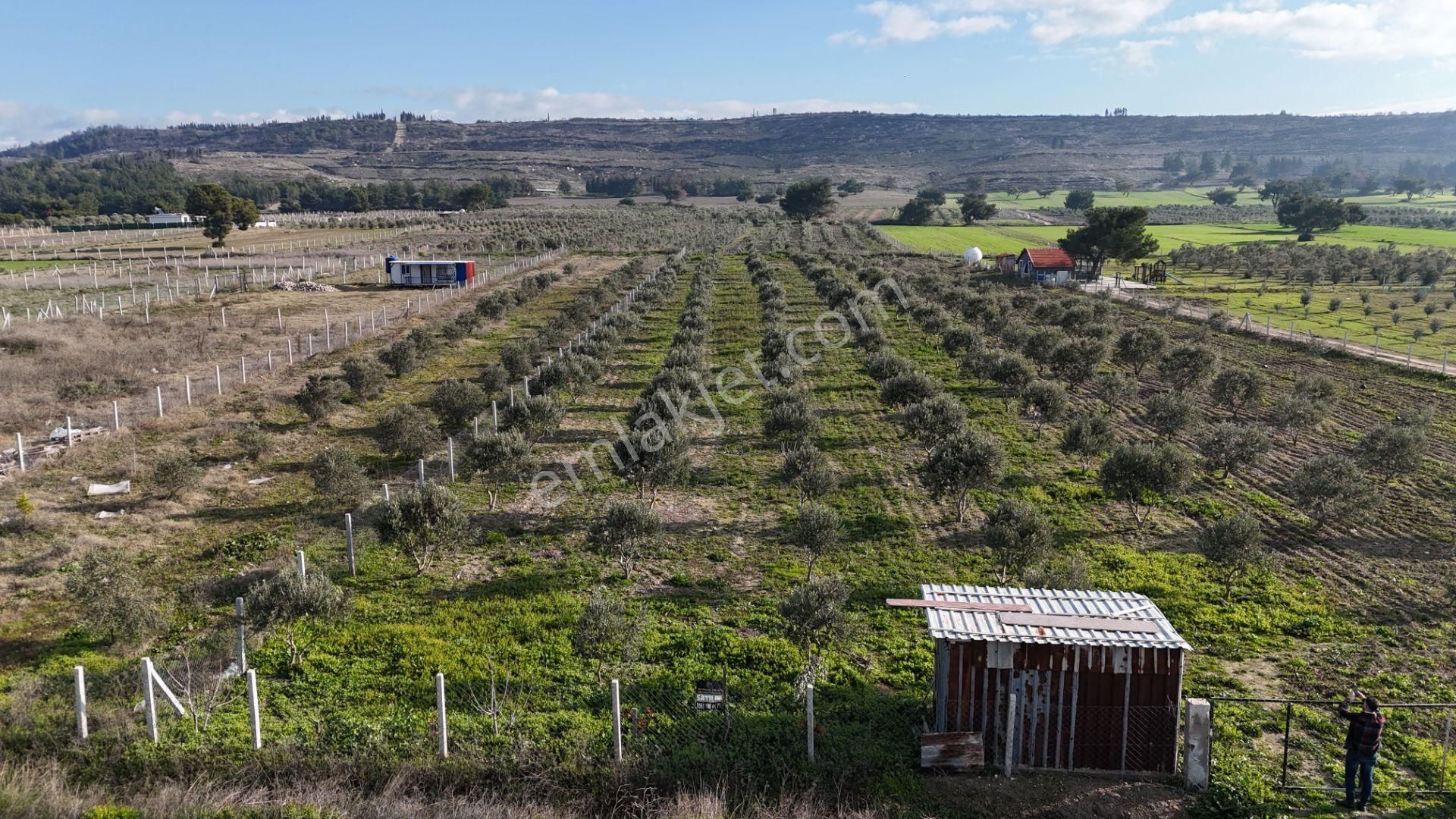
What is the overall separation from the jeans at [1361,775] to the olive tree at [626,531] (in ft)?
40.5

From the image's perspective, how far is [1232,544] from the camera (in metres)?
18.1

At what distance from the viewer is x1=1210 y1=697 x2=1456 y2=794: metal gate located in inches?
476

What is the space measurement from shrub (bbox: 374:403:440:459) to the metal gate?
2129 cm

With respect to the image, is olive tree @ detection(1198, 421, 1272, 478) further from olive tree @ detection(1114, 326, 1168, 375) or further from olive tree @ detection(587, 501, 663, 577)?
olive tree @ detection(587, 501, 663, 577)

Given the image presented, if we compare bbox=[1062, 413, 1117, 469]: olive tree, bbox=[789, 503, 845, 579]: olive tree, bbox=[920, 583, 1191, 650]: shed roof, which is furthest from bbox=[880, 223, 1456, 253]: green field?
bbox=[920, 583, 1191, 650]: shed roof

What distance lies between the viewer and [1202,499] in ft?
79.5

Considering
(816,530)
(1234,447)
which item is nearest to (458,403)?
(816,530)

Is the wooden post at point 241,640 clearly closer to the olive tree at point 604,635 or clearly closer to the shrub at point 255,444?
the olive tree at point 604,635

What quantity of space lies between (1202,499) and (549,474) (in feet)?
60.9

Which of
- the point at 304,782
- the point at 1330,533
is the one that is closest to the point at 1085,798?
the point at 304,782

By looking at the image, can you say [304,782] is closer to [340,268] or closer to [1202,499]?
[1202,499]

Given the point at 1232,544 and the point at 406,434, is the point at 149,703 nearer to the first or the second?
the point at 406,434

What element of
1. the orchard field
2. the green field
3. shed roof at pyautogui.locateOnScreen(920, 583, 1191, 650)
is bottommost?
the orchard field

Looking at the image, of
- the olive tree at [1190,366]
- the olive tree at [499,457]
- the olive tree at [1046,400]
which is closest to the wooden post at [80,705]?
the olive tree at [499,457]
